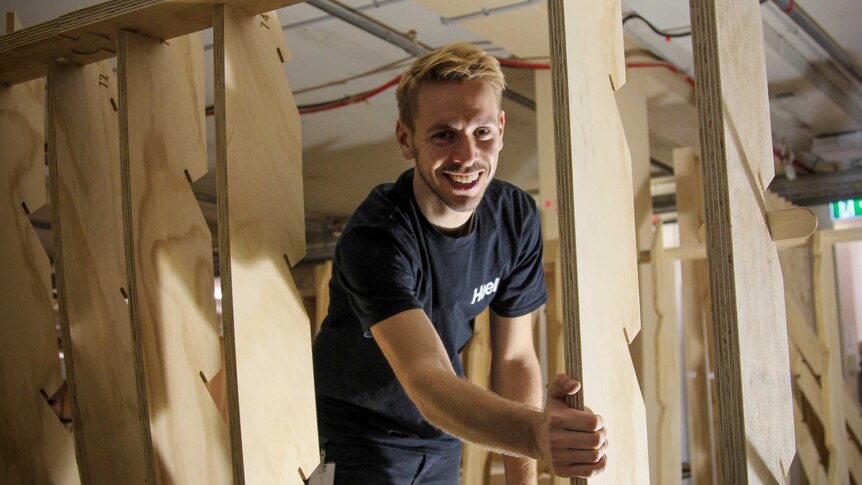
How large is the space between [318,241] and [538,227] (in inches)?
303

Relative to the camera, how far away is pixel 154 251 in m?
1.78

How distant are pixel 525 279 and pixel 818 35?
3051 mm

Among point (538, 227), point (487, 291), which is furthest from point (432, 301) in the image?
point (538, 227)

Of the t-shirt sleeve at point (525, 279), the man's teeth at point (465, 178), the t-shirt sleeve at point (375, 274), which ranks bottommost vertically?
the t-shirt sleeve at point (375, 274)

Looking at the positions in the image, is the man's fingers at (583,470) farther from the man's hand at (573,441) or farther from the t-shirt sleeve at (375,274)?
the t-shirt sleeve at (375,274)

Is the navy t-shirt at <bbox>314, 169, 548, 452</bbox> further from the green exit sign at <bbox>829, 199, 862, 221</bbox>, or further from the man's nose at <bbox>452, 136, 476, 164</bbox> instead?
the green exit sign at <bbox>829, 199, 862, 221</bbox>

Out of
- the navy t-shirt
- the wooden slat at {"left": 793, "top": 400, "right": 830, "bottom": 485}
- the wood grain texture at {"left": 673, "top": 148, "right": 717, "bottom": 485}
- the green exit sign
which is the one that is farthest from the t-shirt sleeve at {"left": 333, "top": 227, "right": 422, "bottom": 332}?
the green exit sign

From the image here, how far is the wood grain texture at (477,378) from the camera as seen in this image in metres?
4.63

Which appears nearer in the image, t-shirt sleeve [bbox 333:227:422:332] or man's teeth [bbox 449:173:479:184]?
t-shirt sleeve [bbox 333:227:422:332]

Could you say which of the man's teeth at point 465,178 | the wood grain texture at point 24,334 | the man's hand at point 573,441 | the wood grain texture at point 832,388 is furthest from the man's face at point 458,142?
the wood grain texture at point 832,388

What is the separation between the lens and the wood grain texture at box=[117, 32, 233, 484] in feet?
5.76

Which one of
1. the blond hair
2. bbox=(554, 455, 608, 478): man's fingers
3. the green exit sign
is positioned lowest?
bbox=(554, 455, 608, 478): man's fingers

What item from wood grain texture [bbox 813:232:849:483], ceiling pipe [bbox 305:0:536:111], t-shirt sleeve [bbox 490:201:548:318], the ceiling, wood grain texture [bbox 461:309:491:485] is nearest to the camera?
t-shirt sleeve [bbox 490:201:548:318]

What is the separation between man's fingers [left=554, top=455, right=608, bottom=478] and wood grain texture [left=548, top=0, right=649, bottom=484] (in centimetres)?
2
